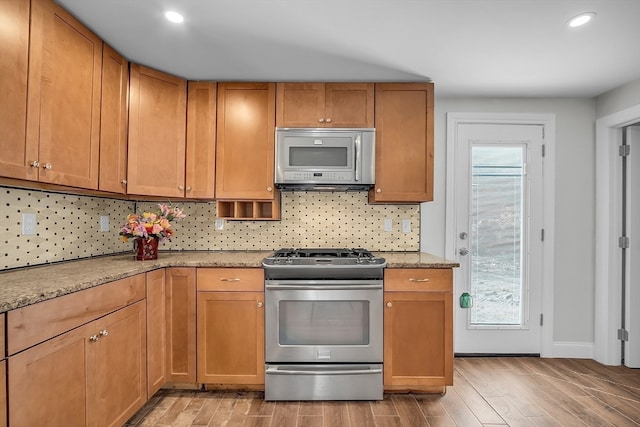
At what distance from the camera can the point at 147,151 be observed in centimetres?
247

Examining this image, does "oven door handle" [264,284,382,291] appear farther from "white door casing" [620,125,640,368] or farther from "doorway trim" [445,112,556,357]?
"white door casing" [620,125,640,368]

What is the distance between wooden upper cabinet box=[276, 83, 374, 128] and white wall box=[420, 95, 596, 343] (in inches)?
33.3

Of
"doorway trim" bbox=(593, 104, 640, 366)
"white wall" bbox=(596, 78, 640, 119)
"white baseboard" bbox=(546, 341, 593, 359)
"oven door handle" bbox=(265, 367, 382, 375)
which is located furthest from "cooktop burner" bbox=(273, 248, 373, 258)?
"white wall" bbox=(596, 78, 640, 119)

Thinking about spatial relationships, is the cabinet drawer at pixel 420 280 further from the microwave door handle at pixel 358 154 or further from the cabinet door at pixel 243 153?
the cabinet door at pixel 243 153

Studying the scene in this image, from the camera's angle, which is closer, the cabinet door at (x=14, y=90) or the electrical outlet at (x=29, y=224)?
the cabinet door at (x=14, y=90)

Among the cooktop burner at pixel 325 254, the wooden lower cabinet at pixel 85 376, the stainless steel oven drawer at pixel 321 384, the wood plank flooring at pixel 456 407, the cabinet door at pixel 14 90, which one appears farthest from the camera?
the cooktop burner at pixel 325 254

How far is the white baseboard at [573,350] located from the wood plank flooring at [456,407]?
1.23 ft

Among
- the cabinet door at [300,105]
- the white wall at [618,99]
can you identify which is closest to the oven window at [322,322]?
the cabinet door at [300,105]

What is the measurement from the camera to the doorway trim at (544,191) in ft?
10.2

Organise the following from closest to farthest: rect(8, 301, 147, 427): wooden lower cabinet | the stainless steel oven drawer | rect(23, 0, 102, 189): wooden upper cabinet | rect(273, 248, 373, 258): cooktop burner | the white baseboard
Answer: rect(8, 301, 147, 427): wooden lower cabinet → rect(23, 0, 102, 189): wooden upper cabinet → the stainless steel oven drawer → rect(273, 248, 373, 258): cooktop burner → the white baseboard

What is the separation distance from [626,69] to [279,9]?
2.53m

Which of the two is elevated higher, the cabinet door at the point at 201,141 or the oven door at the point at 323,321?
the cabinet door at the point at 201,141

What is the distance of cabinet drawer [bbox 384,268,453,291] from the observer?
7.72 ft

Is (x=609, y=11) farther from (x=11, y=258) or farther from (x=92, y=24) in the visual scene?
(x=11, y=258)
